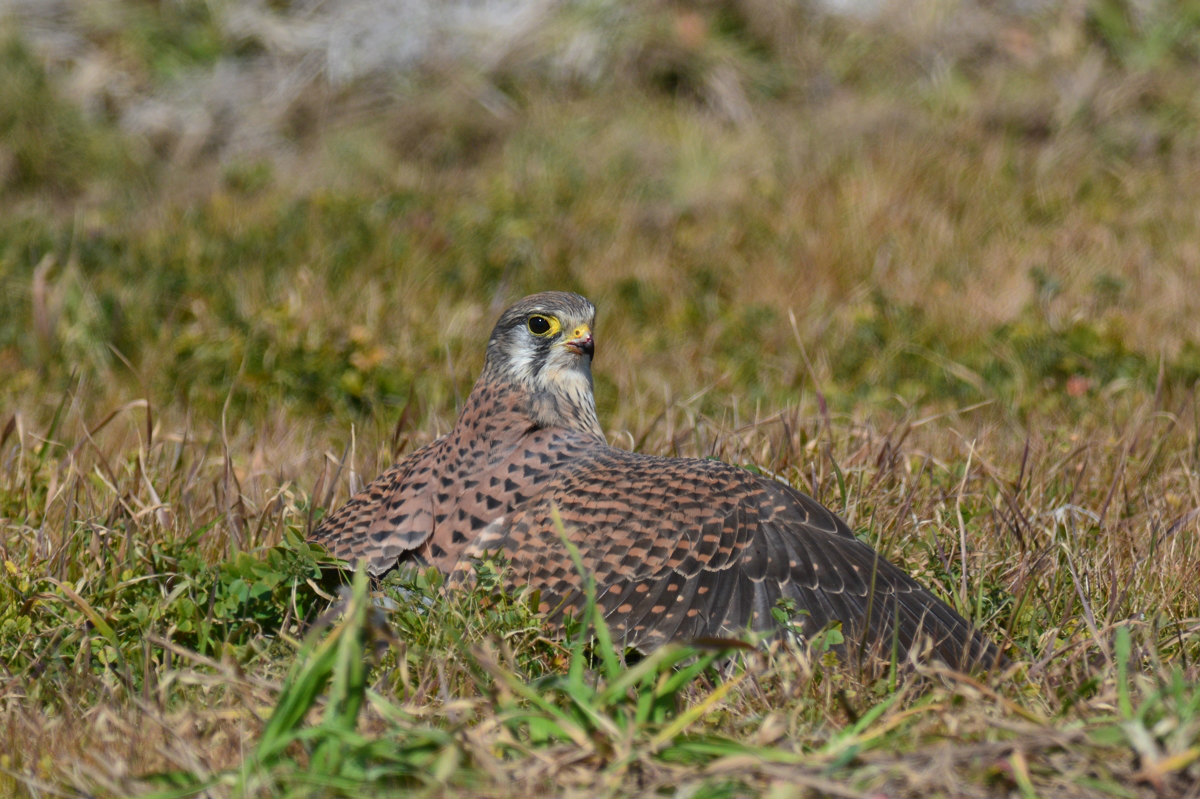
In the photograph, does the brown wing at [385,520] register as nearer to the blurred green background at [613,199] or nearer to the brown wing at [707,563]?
the brown wing at [707,563]

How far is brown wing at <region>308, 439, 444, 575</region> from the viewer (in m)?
3.41

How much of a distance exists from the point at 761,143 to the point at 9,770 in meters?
7.15

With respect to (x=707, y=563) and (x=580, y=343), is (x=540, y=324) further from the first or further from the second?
(x=707, y=563)

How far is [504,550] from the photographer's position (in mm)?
3314

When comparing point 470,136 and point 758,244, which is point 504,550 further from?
point 470,136

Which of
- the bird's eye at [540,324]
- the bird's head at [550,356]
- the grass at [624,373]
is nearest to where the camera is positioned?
the grass at [624,373]

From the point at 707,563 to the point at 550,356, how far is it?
37.9 inches

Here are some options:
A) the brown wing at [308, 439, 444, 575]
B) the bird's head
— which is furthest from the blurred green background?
the brown wing at [308, 439, 444, 575]

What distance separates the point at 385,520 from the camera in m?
3.48

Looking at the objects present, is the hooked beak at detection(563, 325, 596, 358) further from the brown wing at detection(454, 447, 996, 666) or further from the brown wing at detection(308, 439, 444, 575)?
the brown wing at detection(454, 447, 996, 666)

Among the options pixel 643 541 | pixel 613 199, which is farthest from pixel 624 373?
pixel 643 541

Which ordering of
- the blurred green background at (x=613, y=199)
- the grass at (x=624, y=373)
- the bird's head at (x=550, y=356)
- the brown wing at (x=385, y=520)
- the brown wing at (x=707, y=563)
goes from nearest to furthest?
the grass at (x=624, y=373)
the brown wing at (x=707, y=563)
the brown wing at (x=385, y=520)
the bird's head at (x=550, y=356)
the blurred green background at (x=613, y=199)

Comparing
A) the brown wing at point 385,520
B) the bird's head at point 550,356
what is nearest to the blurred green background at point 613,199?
the bird's head at point 550,356

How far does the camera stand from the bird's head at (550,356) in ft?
12.7
